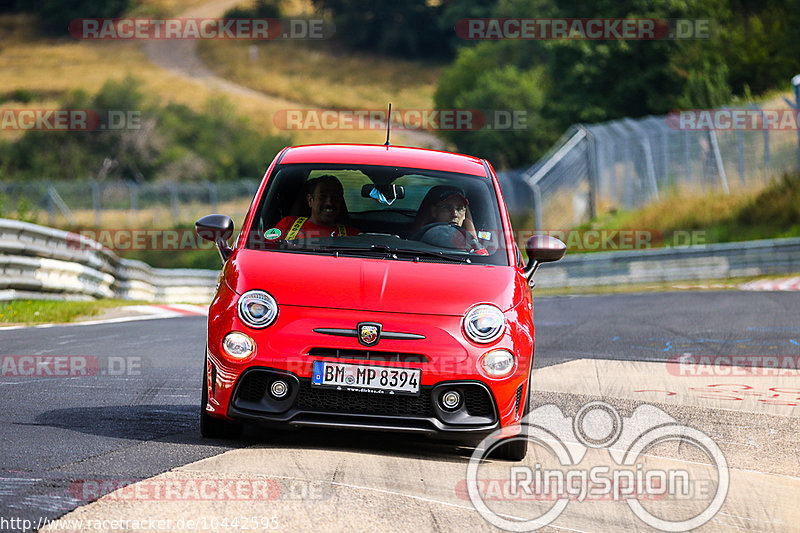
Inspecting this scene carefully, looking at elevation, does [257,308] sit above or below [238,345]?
above

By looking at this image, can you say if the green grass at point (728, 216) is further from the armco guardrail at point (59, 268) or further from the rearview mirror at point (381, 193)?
the rearview mirror at point (381, 193)

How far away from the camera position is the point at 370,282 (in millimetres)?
6520

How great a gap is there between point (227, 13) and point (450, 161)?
110 metres

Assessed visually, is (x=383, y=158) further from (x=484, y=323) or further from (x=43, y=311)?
(x=43, y=311)

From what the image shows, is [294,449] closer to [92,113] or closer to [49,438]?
[49,438]

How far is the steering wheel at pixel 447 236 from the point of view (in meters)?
7.24

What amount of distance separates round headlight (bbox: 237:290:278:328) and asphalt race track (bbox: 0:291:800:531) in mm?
673

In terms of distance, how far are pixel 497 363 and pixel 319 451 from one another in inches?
40.7

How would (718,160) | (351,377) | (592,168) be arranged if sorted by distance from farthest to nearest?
(592,168)
(718,160)
(351,377)

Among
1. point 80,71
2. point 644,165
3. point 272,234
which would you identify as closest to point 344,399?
point 272,234

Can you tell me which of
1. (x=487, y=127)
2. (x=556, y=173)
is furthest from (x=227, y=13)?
(x=556, y=173)

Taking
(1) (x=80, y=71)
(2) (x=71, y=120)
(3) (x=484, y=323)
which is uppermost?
(1) (x=80, y=71)

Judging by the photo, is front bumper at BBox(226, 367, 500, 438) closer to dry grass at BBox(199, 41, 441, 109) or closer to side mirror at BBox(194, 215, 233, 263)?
side mirror at BBox(194, 215, 233, 263)

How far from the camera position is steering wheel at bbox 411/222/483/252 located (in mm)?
7242
